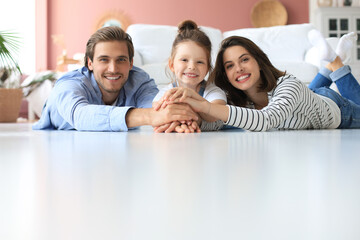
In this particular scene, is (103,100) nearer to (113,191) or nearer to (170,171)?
(170,171)

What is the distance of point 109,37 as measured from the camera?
5.93ft

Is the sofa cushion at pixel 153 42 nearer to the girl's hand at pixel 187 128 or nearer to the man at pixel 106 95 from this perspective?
the man at pixel 106 95

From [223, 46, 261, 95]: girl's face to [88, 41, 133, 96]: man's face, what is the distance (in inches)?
16.8

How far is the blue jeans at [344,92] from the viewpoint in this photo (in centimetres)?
→ 202

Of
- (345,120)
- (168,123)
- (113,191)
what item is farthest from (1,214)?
(345,120)

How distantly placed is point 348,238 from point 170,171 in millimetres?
299

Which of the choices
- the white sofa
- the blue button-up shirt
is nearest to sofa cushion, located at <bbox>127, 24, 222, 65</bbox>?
the white sofa

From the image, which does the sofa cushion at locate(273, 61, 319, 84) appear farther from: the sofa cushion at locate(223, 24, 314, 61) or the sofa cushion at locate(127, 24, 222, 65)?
the sofa cushion at locate(127, 24, 222, 65)

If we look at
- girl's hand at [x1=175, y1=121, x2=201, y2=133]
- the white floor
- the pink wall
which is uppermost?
the pink wall

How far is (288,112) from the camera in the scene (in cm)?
151

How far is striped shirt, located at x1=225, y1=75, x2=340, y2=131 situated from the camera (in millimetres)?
1438

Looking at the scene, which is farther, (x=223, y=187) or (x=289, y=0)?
(x=289, y=0)

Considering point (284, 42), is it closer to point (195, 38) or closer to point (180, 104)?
point (195, 38)

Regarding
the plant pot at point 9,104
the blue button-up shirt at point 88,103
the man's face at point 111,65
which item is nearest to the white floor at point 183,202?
the blue button-up shirt at point 88,103
